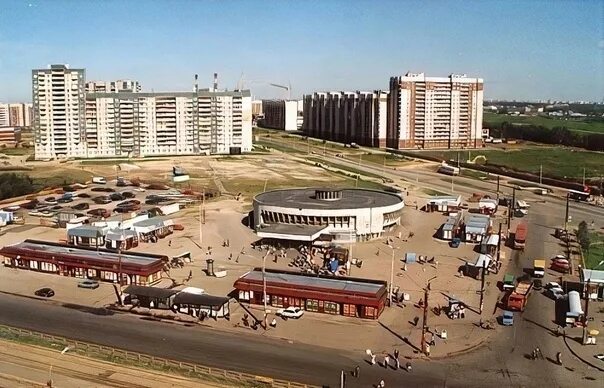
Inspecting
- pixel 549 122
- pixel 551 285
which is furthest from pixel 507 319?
pixel 549 122

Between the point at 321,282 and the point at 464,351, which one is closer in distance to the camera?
the point at 464,351

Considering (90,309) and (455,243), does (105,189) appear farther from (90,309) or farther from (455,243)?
(455,243)

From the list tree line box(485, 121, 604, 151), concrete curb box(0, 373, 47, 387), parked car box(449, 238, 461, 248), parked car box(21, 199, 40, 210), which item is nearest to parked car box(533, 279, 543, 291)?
parked car box(449, 238, 461, 248)

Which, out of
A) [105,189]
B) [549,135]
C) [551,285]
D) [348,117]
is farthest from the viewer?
[348,117]

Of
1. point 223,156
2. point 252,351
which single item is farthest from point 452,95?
point 252,351

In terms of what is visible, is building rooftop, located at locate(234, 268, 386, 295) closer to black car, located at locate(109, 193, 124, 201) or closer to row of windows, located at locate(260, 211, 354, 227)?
row of windows, located at locate(260, 211, 354, 227)

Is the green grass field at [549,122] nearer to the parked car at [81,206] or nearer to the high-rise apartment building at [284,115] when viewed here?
the high-rise apartment building at [284,115]

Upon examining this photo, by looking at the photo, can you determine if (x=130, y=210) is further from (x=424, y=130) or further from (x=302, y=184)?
(x=424, y=130)
